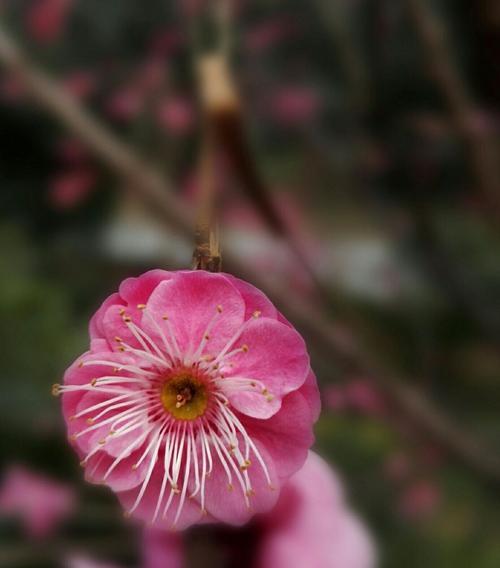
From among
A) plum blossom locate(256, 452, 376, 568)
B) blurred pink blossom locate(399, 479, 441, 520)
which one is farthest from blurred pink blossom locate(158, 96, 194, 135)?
plum blossom locate(256, 452, 376, 568)

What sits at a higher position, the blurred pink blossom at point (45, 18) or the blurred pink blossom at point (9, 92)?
the blurred pink blossom at point (45, 18)

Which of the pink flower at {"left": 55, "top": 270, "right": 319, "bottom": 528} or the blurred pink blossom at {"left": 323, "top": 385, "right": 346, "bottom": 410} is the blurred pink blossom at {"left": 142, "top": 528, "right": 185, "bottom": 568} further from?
the blurred pink blossom at {"left": 323, "top": 385, "right": 346, "bottom": 410}

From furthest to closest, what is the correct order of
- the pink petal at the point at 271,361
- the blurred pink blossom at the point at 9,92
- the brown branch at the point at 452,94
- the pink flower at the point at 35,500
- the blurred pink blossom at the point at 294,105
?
the blurred pink blossom at the point at 294,105, the blurred pink blossom at the point at 9,92, the brown branch at the point at 452,94, the pink flower at the point at 35,500, the pink petal at the point at 271,361

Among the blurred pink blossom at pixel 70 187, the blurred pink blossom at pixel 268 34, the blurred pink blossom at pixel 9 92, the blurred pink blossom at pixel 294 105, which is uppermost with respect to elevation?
the blurred pink blossom at pixel 268 34

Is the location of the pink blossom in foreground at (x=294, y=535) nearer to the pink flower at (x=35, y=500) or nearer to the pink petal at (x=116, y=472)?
the pink petal at (x=116, y=472)

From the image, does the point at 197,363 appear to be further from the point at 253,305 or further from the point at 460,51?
the point at 460,51

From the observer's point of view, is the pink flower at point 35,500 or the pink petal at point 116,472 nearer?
the pink petal at point 116,472

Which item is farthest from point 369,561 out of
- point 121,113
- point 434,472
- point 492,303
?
point 121,113

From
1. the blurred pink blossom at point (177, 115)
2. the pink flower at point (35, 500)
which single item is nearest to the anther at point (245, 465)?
the pink flower at point (35, 500)
